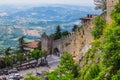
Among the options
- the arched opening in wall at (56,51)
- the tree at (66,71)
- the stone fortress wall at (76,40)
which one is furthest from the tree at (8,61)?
the tree at (66,71)

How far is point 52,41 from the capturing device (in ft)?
254

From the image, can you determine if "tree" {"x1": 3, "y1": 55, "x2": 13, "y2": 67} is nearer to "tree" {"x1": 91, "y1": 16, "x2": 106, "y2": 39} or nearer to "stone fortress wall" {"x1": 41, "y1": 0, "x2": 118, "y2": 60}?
"stone fortress wall" {"x1": 41, "y1": 0, "x2": 118, "y2": 60}

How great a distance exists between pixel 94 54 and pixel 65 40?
27860 mm

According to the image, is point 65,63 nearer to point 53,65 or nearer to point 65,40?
point 53,65

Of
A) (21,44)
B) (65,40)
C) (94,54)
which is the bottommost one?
(21,44)

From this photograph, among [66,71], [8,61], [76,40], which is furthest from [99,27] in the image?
[8,61]

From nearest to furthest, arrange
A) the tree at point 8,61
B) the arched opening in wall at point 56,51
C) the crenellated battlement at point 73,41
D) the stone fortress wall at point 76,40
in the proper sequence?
the stone fortress wall at point 76,40 < the crenellated battlement at point 73,41 < the tree at point 8,61 < the arched opening in wall at point 56,51

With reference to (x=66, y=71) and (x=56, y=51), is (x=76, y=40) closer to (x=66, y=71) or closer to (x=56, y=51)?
(x=56, y=51)

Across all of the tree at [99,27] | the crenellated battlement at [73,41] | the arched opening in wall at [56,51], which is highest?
the tree at [99,27]

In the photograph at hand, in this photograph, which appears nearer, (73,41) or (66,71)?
(66,71)

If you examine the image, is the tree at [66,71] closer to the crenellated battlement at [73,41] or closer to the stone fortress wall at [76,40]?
the stone fortress wall at [76,40]

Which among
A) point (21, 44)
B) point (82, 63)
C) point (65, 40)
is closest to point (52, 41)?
point (65, 40)

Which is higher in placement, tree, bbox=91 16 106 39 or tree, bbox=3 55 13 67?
tree, bbox=91 16 106 39

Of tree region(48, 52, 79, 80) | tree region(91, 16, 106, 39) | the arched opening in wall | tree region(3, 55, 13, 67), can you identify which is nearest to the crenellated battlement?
the arched opening in wall
